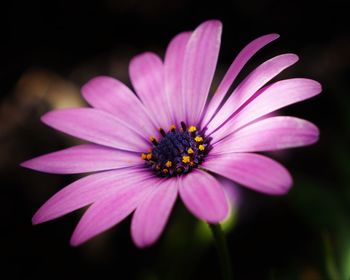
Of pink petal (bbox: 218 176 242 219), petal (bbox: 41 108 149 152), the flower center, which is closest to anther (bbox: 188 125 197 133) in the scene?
the flower center

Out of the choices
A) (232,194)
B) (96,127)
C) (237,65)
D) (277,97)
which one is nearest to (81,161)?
(96,127)

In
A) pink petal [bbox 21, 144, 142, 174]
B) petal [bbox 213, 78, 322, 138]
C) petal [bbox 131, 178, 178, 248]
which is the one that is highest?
pink petal [bbox 21, 144, 142, 174]

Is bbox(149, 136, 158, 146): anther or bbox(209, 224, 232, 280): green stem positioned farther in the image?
bbox(149, 136, 158, 146): anther

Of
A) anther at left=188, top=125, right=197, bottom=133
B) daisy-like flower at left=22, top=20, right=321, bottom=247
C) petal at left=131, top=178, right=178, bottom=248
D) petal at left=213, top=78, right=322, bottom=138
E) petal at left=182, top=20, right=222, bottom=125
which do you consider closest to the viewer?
petal at left=131, top=178, right=178, bottom=248

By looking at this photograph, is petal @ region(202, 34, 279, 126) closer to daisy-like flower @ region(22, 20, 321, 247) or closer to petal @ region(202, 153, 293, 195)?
daisy-like flower @ region(22, 20, 321, 247)

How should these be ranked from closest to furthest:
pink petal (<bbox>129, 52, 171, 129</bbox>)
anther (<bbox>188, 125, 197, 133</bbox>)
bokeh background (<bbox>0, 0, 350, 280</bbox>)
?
anther (<bbox>188, 125, 197, 133</bbox>), pink petal (<bbox>129, 52, 171, 129</bbox>), bokeh background (<bbox>0, 0, 350, 280</bbox>)

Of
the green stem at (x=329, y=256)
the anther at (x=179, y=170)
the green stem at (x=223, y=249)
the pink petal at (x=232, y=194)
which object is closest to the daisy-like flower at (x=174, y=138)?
the anther at (x=179, y=170)

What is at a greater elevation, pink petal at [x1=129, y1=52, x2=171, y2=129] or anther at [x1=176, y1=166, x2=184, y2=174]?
pink petal at [x1=129, y1=52, x2=171, y2=129]
